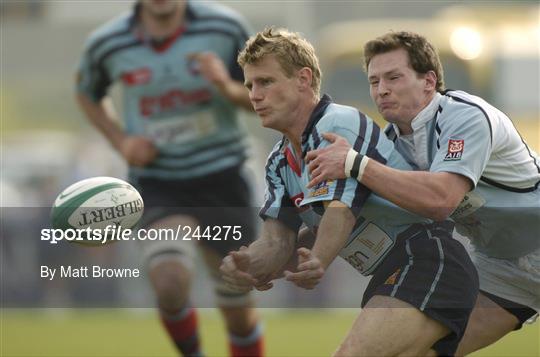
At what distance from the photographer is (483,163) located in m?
4.66

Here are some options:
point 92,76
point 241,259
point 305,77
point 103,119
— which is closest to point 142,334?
point 103,119

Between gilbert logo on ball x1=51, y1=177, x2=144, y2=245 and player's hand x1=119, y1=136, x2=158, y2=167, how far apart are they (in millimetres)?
2053

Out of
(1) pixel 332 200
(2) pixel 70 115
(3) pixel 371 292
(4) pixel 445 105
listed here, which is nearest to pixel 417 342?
(3) pixel 371 292

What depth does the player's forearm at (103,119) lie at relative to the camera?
24.8 ft

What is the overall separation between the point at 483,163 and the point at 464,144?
118mm

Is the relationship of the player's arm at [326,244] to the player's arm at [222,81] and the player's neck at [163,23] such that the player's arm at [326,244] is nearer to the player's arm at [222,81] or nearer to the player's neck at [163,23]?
the player's arm at [222,81]

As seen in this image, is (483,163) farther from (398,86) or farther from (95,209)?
(95,209)

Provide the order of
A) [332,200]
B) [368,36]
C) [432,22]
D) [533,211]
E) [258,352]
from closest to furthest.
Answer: [332,200], [533,211], [258,352], [368,36], [432,22]

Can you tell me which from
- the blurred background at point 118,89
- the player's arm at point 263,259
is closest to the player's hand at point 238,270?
the player's arm at point 263,259

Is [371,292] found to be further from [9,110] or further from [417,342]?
[9,110]

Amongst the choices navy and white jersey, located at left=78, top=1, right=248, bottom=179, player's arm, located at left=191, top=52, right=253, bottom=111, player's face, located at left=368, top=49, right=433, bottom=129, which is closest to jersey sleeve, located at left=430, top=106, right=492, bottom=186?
player's face, located at left=368, top=49, right=433, bottom=129

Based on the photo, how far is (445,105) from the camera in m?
4.80

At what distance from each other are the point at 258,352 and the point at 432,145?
2762 mm

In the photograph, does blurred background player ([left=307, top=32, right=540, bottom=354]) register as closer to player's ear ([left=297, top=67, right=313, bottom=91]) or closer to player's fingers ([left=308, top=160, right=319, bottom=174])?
player's fingers ([left=308, top=160, right=319, bottom=174])
